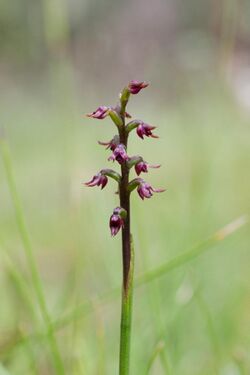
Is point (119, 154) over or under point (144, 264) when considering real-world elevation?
over

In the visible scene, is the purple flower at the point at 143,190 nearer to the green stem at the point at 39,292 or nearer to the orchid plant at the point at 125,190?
the orchid plant at the point at 125,190

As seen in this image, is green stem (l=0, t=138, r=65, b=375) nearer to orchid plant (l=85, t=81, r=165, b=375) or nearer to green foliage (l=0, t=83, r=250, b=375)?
green foliage (l=0, t=83, r=250, b=375)

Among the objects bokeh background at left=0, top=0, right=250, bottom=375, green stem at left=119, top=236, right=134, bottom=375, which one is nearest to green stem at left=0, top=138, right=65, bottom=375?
bokeh background at left=0, top=0, right=250, bottom=375

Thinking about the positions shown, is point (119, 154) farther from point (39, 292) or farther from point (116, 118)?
point (39, 292)

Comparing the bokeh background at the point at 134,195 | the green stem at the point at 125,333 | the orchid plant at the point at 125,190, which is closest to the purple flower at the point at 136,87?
the orchid plant at the point at 125,190

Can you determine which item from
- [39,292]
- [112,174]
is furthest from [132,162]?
[39,292]

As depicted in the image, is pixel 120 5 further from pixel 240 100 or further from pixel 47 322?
pixel 47 322
